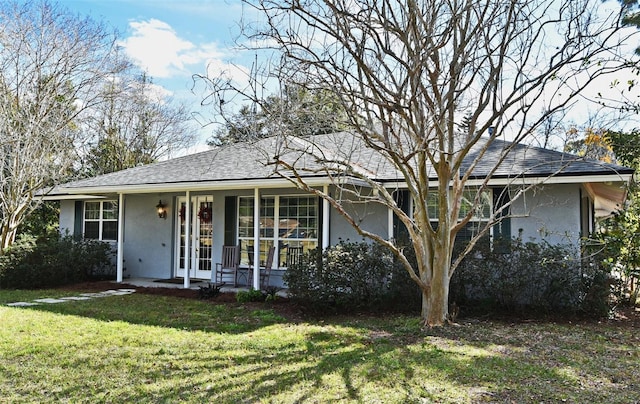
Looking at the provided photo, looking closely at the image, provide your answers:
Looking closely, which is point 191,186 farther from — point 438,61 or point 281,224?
point 438,61

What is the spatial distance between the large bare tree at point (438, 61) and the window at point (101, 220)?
8.94 metres

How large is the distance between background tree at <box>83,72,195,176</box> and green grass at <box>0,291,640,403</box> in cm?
1734

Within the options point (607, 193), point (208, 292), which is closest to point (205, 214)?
point (208, 292)

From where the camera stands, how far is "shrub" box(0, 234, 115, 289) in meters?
11.7

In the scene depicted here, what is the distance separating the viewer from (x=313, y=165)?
1041 centimetres

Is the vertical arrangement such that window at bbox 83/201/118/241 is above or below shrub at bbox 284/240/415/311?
above

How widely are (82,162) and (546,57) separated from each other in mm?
21863

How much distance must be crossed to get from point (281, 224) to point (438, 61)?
19.0ft

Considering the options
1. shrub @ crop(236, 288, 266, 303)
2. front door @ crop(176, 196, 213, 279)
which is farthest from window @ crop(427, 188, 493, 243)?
front door @ crop(176, 196, 213, 279)

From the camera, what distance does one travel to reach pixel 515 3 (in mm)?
6504

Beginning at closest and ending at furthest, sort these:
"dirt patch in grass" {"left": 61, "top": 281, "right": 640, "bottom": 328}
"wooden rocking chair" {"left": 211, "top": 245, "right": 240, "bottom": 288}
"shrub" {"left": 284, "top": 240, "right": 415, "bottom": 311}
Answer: "dirt patch in grass" {"left": 61, "top": 281, "right": 640, "bottom": 328} < "shrub" {"left": 284, "top": 240, "right": 415, "bottom": 311} < "wooden rocking chair" {"left": 211, "top": 245, "right": 240, "bottom": 288}

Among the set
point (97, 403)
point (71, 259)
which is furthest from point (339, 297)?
point (71, 259)

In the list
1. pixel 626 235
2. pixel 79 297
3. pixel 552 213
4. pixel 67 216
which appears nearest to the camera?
pixel 626 235

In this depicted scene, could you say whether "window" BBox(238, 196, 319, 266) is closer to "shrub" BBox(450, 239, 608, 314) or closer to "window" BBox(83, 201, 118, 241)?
"shrub" BBox(450, 239, 608, 314)
